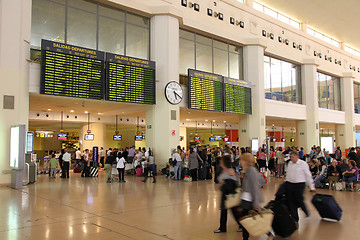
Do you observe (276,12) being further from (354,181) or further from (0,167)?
(0,167)

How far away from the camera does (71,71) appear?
520 inches

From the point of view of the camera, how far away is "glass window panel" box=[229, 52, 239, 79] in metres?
21.4

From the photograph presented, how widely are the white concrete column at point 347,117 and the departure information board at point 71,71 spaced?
2619 centimetres

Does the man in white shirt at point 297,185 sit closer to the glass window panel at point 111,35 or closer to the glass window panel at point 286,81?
the glass window panel at point 111,35

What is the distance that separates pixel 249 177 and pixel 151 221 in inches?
101

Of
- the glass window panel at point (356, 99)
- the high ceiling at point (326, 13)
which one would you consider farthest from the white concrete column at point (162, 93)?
the glass window panel at point (356, 99)

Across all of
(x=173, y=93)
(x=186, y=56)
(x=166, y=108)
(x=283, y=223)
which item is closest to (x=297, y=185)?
(x=283, y=223)

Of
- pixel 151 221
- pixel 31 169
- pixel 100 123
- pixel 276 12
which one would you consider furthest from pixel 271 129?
pixel 151 221

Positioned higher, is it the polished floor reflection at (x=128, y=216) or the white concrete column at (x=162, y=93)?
the white concrete column at (x=162, y=93)

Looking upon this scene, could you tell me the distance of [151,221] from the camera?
6438 mm

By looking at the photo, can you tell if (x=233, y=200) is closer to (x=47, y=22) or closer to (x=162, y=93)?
(x=162, y=93)

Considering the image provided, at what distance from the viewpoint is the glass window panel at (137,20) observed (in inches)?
643

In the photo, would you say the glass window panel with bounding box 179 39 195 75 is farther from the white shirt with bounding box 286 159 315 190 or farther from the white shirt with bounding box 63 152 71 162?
the white shirt with bounding box 286 159 315 190

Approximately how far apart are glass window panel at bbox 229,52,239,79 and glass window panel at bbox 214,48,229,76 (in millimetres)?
490
